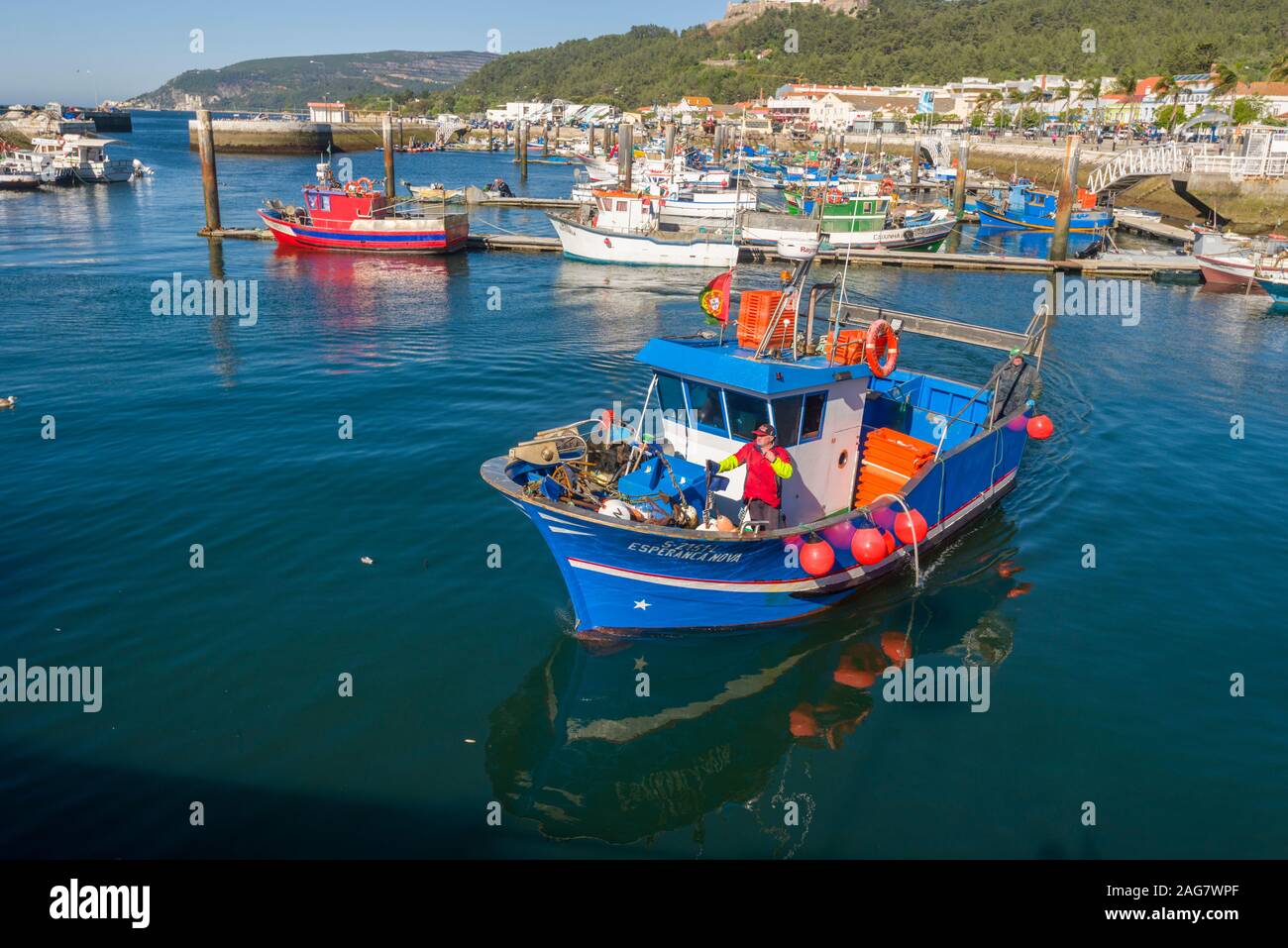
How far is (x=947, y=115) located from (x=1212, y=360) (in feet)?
403

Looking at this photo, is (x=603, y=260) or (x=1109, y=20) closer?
(x=603, y=260)

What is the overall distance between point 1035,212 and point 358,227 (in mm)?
47068

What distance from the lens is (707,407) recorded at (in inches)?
503

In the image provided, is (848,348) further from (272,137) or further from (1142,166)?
(272,137)

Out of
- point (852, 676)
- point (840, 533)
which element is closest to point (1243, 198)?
point (840, 533)

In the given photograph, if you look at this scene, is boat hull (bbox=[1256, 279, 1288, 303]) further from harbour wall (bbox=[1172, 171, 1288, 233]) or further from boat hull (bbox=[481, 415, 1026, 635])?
boat hull (bbox=[481, 415, 1026, 635])

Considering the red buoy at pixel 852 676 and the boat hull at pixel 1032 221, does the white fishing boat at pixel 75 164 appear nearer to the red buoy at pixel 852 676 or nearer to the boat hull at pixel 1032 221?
the boat hull at pixel 1032 221

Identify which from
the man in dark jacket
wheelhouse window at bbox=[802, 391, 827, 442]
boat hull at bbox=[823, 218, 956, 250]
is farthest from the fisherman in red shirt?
boat hull at bbox=[823, 218, 956, 250]

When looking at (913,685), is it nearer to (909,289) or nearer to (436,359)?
(436,359)

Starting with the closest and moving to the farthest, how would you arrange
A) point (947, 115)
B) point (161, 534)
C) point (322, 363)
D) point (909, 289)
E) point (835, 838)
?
point (835, 838), point (161, 534), point (322, 363), point (909, 289), point (947, 115)

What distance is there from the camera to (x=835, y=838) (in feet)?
30.2

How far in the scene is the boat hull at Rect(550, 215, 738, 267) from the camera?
44.1 meters

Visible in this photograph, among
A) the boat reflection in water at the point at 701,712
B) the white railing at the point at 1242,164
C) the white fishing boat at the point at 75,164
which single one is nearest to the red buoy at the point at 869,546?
the boat reflection in water at the point at 701,712

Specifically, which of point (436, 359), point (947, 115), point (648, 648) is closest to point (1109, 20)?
point (947, 115)
